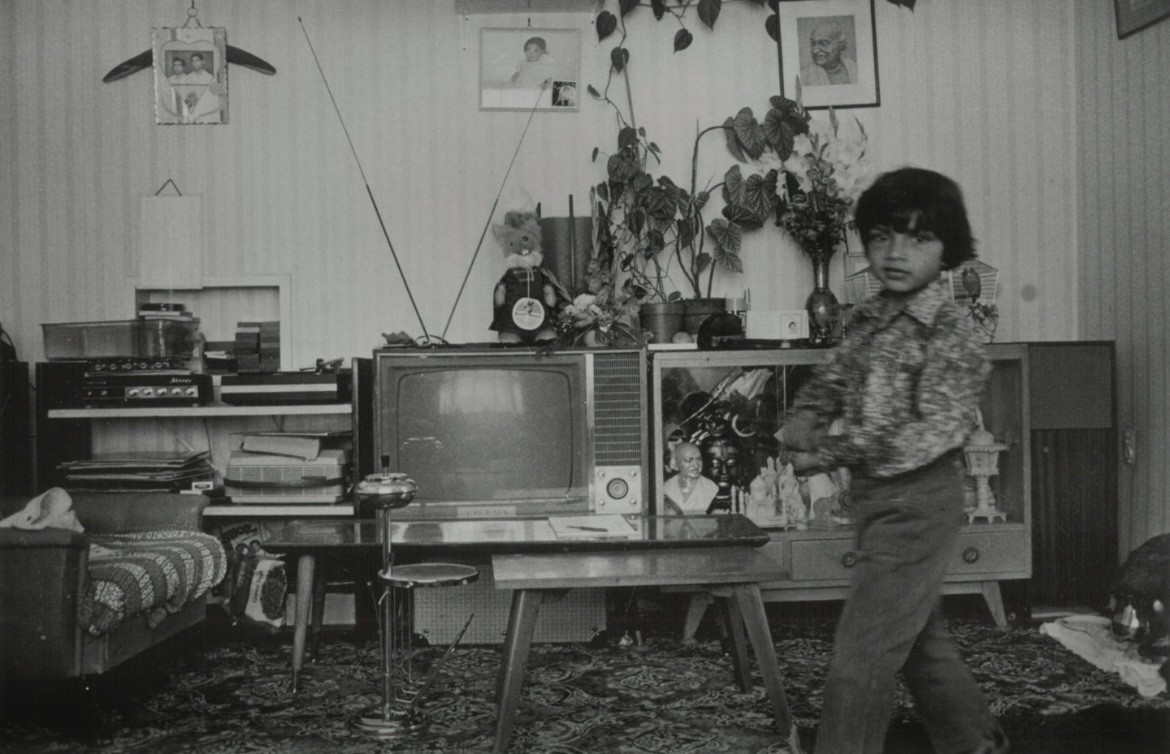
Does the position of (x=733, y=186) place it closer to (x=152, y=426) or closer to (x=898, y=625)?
(x=152, y=426)

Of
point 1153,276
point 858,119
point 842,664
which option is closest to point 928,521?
point 842,664

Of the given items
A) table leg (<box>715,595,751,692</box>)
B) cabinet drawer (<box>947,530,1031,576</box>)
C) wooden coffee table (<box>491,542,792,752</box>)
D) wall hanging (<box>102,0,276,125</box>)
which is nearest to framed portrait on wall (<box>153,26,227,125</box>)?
wall hanging (<box>102,0,276,125</box>)

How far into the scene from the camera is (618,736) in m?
2.68

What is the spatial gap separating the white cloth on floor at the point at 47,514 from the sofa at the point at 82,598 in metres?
0.12

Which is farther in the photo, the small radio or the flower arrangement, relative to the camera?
the flower arrangement

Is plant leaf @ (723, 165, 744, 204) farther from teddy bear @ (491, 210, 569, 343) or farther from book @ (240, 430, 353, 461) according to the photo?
book @ (240, 430, 353, 461)

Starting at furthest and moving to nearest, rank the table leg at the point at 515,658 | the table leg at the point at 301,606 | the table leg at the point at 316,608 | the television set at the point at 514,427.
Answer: the television set at the point at 514,427, the table leg at the point at 316,608, the table leg at the point at 301,606, the table leg at the point at 515,658

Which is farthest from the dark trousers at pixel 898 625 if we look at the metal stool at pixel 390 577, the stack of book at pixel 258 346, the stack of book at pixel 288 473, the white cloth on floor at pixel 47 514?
the stack of book at pixel 258 346

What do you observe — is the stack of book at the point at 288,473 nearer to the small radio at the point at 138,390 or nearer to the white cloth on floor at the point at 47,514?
the small radio at the point at 138,390

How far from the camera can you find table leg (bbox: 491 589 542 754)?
2508mm

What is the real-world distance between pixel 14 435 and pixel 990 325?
3607mm

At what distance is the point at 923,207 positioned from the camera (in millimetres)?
1908

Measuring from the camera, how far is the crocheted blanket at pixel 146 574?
2691mm

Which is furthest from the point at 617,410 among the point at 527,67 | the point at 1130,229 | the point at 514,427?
the point at 1130,229
